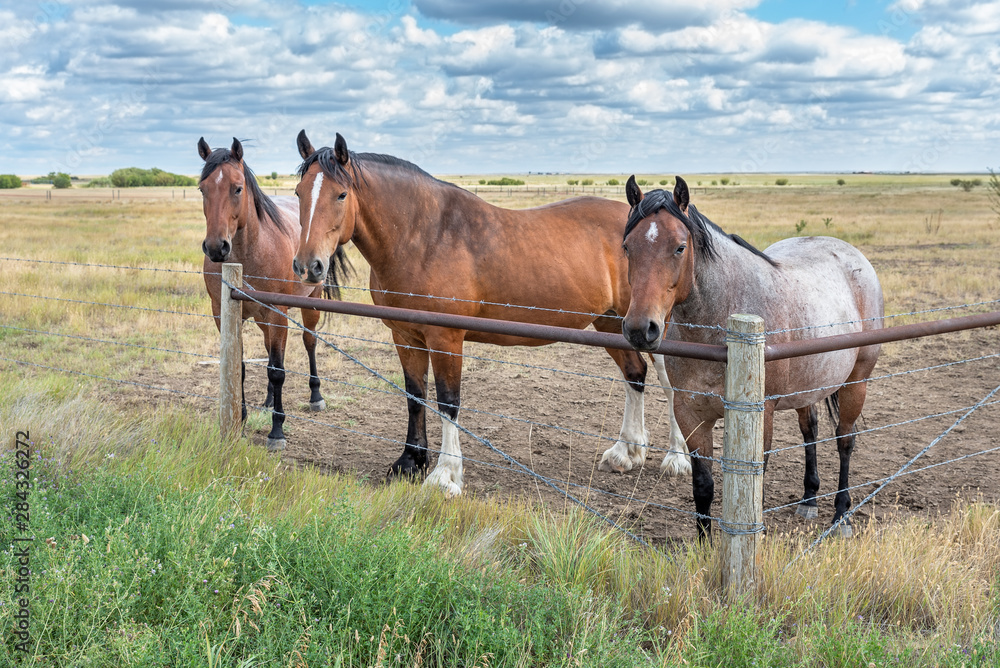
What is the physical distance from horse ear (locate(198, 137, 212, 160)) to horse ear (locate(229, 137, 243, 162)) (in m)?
0.38

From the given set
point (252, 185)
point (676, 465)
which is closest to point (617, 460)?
point (676, 465)

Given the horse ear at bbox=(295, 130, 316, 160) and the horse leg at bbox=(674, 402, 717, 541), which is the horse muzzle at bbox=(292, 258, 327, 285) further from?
the horse leg at bbox=(674, 402, 717, 541)

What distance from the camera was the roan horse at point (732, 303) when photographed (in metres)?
3.41

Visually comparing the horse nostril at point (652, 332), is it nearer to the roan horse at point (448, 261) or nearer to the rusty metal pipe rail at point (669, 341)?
the rusty metal pipe rail at point (669, 341)

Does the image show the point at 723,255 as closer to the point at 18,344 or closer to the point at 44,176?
the point at 18,344

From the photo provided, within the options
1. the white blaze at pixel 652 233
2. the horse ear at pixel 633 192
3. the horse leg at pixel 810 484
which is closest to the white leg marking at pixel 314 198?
the horse ear at pixel 633 192

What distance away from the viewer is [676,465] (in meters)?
5.92

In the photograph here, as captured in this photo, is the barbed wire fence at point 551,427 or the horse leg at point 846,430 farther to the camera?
the horse leg at point 846,430

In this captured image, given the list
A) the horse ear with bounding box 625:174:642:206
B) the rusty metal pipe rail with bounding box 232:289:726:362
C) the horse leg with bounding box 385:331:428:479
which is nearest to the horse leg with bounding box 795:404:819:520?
the rusty metal pipe rail with bounding box 232:289:726:362

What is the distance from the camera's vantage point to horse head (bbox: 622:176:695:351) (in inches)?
129

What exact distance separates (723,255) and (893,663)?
217 centimetres

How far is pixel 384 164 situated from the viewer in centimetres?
554

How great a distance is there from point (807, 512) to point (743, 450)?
2.32 metres

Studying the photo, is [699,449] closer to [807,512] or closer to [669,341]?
[669,341]
